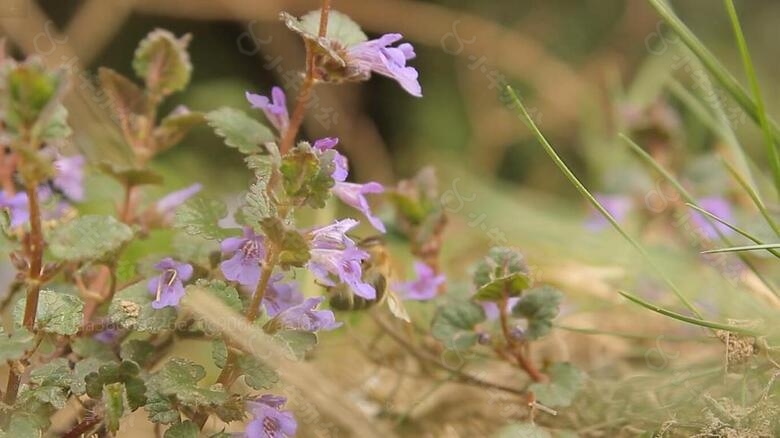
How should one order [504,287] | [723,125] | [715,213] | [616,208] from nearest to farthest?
[504,287] → [723,125] → [715,213] → [616,208]

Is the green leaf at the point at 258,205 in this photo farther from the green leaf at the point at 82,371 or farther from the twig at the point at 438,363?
the twig at the point at 438,363

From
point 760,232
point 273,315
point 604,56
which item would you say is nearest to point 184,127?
point 273,315

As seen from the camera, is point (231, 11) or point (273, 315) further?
point (231, 11)

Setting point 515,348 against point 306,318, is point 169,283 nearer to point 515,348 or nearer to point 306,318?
point 306,318

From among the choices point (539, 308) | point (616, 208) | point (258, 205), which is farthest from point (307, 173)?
point (616, 208)

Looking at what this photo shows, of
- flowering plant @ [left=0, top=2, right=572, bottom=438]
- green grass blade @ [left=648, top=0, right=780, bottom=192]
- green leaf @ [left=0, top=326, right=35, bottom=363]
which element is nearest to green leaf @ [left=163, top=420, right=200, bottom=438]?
flowering plant @ [left=0, top=2, right=572, bottom=438]

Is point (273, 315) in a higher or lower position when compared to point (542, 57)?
higher

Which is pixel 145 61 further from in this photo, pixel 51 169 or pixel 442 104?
pixel 442 104
